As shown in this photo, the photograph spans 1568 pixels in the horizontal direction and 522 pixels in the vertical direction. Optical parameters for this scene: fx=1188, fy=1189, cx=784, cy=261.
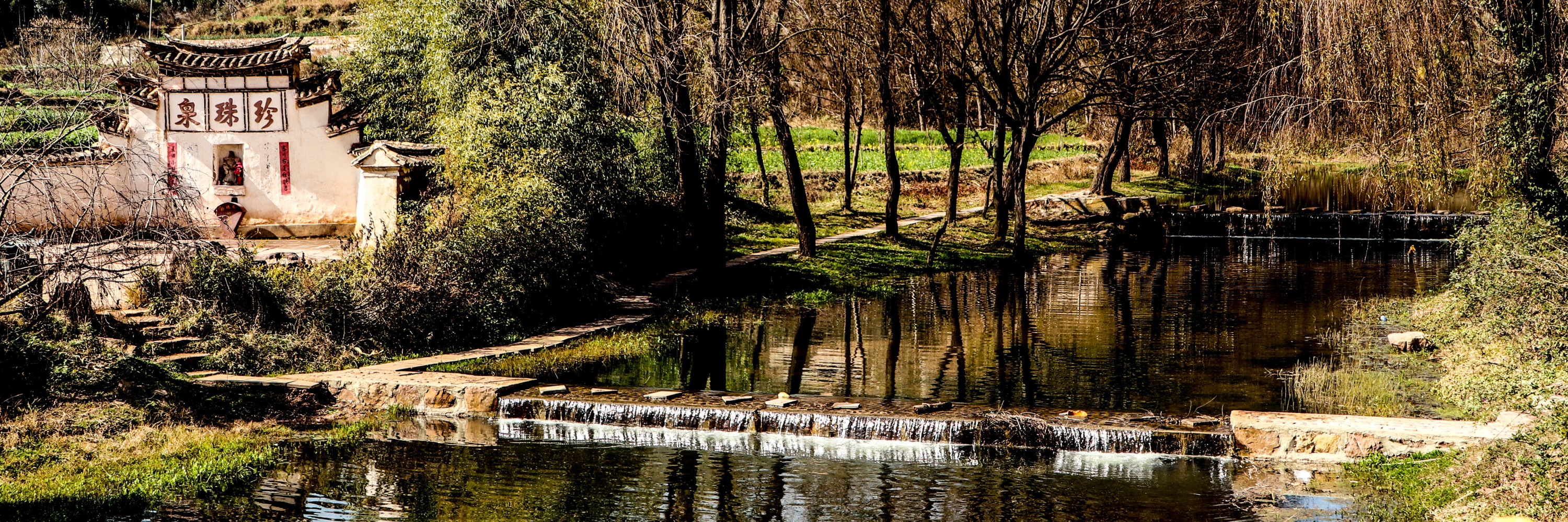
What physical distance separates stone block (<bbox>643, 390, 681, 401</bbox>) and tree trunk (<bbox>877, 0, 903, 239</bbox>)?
1639 cm

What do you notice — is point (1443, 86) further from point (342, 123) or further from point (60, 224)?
point (342, 123)

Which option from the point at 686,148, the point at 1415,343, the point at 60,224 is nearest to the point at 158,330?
the point at 60,224

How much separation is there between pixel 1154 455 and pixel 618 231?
1295 centimetres

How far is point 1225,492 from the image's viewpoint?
10.5 meters

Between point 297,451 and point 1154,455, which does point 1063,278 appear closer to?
point 1154,455

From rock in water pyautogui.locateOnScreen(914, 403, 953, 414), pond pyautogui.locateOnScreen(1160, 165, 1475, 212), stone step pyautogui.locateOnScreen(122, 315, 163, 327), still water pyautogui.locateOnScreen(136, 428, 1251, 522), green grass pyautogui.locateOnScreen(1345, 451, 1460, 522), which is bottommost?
still water pyautogui.locateOnScreen(136, 428, 1251, 522)

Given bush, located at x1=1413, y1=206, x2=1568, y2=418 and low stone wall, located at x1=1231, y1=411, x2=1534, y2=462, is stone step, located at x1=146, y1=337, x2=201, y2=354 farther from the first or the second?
bush, located at x1=1413, y1=206, x2=1568, y2=418

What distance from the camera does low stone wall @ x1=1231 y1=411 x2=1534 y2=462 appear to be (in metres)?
11.2

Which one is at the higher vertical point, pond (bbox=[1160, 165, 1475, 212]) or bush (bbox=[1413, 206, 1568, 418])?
pond (bbox=[1160, 165, 1475, 212])

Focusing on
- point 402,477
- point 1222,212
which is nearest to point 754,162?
point 1222,212

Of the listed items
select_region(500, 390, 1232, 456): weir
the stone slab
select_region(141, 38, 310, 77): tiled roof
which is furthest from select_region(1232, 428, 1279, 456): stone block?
select_region(141, 38, 310, 77): tiled roof

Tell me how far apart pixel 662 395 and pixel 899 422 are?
2.90 metres

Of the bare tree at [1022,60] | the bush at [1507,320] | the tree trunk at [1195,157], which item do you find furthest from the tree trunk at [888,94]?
the bush at [1507,320]

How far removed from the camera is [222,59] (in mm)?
23000
